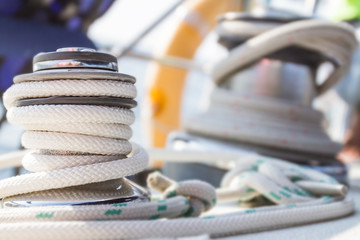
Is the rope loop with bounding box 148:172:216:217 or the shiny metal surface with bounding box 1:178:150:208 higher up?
the shiny metal surface with bounding box 1:178:150:208

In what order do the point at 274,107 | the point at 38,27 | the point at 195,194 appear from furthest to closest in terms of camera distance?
the point at 38,27
the point at 274,107
the point at 195,194

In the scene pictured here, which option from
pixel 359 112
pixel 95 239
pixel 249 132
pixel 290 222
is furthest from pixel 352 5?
pixel 95 239

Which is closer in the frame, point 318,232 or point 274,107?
point 318,232

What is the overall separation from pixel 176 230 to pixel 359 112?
117 inches

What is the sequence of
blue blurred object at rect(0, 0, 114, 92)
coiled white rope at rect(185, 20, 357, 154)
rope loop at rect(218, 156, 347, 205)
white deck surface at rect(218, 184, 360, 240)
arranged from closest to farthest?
white deck surface at rect(218, 184, 360, 240)
rope loop at rect(218, 156, 347, 205)
coiled white rope at rect(185, 20, 357, 154)
blue blurred object at rect(0, 0, 114, 92)

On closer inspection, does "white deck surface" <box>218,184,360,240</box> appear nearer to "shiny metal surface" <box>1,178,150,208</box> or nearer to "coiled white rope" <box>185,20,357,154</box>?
"shiny metal surface" <box>1,178,150,208</box>

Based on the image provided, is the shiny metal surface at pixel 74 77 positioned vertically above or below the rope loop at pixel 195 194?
above

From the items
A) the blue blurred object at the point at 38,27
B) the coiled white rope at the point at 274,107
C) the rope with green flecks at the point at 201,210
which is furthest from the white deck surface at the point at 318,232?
the blue blurred object at the point at 38,27

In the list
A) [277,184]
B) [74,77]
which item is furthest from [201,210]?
[74,77]

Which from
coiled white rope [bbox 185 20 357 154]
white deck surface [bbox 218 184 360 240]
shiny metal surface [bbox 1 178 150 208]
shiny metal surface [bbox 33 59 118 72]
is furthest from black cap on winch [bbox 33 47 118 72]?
coiled white rope [bbox 185 20 357 154]

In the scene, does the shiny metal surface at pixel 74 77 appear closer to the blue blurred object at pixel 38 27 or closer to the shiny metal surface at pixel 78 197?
the shiny metal surface at pixel 78 197

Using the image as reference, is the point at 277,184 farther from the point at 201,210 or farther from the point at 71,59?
the point at 71,59

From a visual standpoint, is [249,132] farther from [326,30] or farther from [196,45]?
[196,45]

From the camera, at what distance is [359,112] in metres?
3.29
